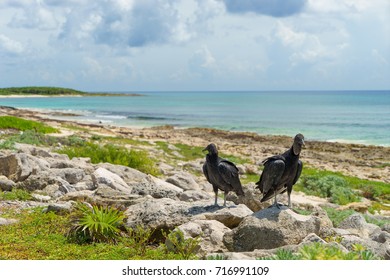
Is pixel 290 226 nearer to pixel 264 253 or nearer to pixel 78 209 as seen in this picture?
pixel 264 253

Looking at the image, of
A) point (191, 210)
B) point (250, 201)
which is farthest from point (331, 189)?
point (191, 210)

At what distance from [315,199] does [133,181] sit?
7142 millimetres

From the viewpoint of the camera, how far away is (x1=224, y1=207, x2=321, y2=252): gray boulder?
7723mm

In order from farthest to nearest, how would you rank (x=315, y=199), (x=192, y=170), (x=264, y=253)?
(x=192, y=170) < (x=315, y=199) < (x=264, y=253)

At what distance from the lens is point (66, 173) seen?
45.6 feet

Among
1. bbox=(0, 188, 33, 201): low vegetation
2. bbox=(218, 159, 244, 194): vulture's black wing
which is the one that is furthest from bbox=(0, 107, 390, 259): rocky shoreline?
bbox=(218, 159, 244, 194): vulture's black wing

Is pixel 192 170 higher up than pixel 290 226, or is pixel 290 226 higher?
pixel 290 226

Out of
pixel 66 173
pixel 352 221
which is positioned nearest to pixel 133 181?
pixel 66 173

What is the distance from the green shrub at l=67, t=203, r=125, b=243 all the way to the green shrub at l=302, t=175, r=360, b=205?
36.9 ft

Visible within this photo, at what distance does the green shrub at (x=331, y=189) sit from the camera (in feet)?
61.1

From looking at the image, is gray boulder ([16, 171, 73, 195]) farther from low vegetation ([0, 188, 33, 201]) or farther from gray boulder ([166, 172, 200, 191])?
gray boulder ([166, 172, 200, 191])

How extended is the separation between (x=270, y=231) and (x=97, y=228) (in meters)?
2.95
